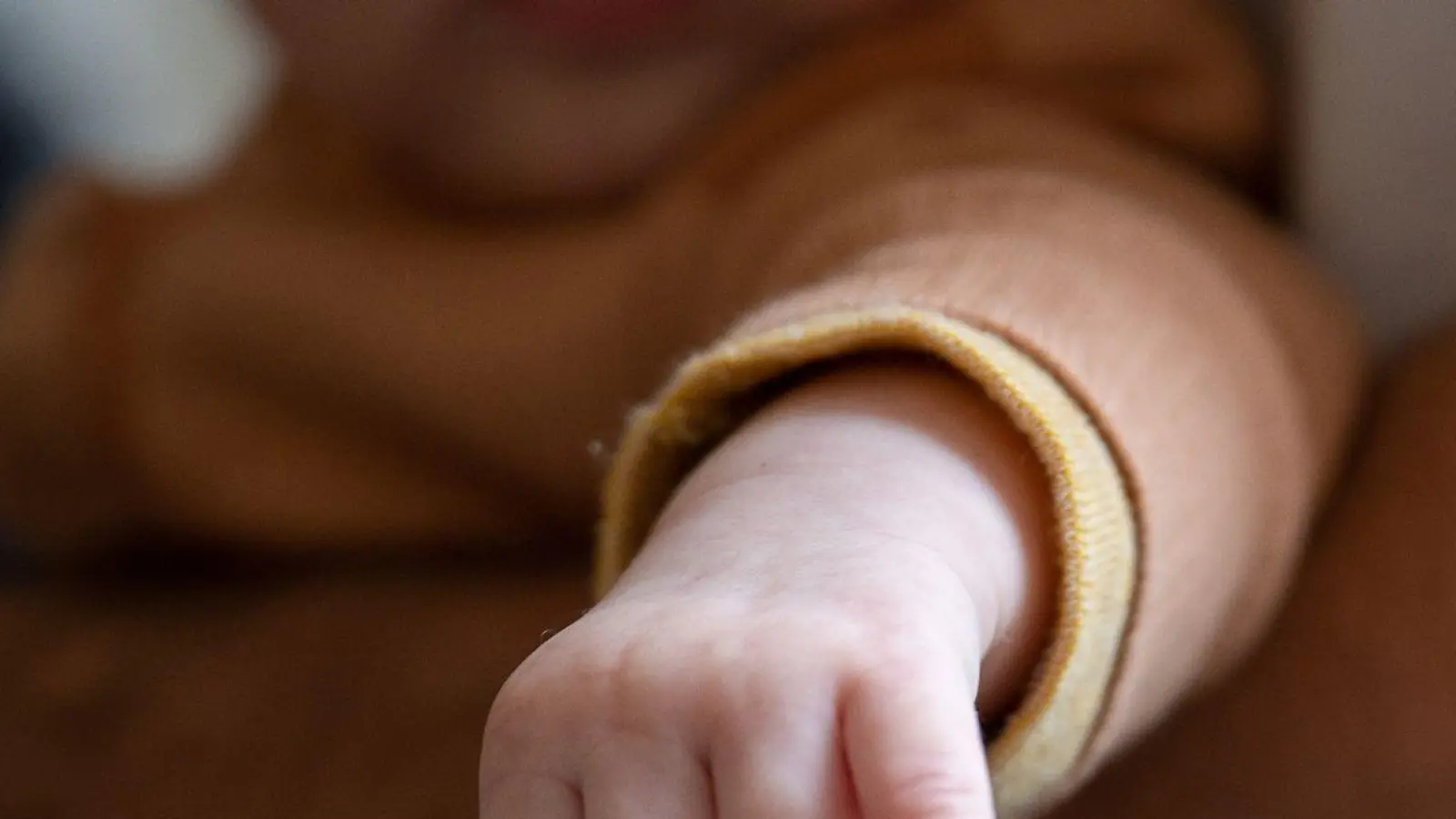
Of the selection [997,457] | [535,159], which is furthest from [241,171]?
[997,457]

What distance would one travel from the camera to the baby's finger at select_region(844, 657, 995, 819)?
192 millimetres

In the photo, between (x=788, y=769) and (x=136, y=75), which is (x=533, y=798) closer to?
→ (x=788, y=769)

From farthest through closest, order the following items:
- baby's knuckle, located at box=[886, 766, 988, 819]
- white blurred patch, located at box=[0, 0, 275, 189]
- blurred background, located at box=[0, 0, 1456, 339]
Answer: white blurred patch, located at box=[0, 0, 275, 189] → blurred background, located at box=[0, 0, 1456, 339] → baby's knuckle, located at box=[886, 766, 988, 819]

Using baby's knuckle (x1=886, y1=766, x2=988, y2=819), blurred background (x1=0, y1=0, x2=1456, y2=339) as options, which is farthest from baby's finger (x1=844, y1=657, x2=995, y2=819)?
blurred background (x1=0, y1=0, x2=1456, y2=339)

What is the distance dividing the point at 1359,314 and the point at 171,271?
0.44 meters

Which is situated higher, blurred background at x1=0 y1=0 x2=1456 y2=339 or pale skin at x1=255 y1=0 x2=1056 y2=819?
blurred background at x1=0 y1=0 x2=1456 y2=339

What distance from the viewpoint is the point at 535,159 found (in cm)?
50

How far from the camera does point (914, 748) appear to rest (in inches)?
7.7

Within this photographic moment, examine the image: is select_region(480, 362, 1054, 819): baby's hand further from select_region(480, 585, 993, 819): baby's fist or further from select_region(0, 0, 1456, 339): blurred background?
select_region(0, 0, 1456, 339): blurred background

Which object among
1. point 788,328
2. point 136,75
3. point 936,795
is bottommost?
point 936,795

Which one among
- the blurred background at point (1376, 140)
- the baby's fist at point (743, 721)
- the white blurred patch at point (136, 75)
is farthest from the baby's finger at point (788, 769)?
the white blurred patch at point (136, 75)

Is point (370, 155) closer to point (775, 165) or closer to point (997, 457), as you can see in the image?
point (775, 165)

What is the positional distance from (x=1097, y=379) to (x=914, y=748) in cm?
A: 12

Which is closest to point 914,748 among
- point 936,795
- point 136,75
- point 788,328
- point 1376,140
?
point 936,795
